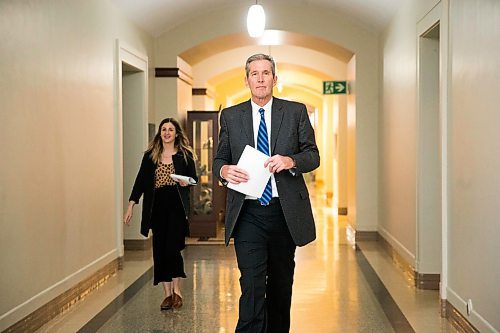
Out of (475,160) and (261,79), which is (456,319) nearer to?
(475,160)

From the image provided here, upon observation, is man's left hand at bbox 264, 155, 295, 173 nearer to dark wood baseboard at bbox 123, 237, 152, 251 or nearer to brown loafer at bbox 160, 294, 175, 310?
brown loafer at bbox 160, 294, 175, 310

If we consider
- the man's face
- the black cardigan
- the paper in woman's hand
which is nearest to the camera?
the man's face

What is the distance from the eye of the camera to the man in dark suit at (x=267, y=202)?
4.04 m

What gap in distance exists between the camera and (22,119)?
543 centimetres

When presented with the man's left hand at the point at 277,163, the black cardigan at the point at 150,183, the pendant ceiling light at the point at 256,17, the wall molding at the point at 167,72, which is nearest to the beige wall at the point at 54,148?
the black cardigan at the point at 150,183

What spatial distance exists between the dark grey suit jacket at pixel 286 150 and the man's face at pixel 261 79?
109 mm

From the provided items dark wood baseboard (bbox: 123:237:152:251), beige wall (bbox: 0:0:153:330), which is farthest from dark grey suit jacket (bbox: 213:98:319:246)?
dark wood baseboard (bbox: 123:237:152:251)

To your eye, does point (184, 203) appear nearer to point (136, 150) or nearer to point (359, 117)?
point (136, 150)

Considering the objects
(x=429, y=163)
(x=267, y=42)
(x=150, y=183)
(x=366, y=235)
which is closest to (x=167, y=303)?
(x=150, y=183)

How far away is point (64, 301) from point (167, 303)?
0.87m

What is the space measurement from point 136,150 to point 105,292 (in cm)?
335

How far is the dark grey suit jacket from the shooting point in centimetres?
405

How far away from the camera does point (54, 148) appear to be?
244 inches

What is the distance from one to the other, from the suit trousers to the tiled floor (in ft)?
5.16
